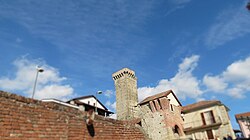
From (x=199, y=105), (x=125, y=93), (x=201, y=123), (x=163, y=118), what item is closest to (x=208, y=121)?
(x=201, y=123)

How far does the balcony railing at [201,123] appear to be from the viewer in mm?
26469

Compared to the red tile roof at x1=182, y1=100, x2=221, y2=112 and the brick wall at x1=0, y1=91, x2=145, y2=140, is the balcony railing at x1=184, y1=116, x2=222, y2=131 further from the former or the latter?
the brick wall at x1=0, y1=91, x2=145, y2=140

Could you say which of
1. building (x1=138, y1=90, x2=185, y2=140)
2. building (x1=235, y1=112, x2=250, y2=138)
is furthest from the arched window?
building (x1=235, y1=112, x2=250, y2=138)

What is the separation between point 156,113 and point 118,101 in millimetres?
11927

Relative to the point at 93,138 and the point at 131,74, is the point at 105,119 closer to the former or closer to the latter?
the point at 93,138

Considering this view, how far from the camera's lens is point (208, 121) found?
27.3 meters

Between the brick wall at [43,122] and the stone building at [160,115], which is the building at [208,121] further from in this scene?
the brick wall at [43,122]

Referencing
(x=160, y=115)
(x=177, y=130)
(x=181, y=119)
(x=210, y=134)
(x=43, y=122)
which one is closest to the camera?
(x=43, y=122)

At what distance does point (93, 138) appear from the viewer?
739 cm

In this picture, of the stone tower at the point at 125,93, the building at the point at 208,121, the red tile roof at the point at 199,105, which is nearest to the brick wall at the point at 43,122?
the building at the point at 208,121

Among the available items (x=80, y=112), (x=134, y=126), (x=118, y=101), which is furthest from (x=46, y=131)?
(x=118, y=101)

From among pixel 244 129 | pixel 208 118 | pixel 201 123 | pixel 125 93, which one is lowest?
pixel 244 129

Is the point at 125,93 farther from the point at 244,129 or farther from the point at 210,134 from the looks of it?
the point at 244,129

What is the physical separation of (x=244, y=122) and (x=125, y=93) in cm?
2170
